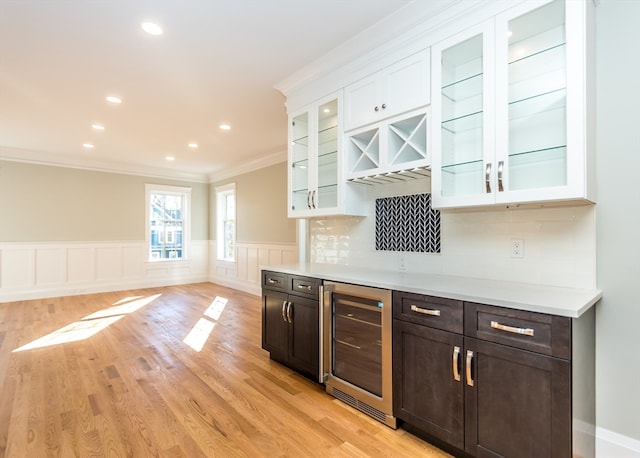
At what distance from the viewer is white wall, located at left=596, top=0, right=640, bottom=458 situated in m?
1.69

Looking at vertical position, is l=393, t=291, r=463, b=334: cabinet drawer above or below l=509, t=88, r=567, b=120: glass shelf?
below

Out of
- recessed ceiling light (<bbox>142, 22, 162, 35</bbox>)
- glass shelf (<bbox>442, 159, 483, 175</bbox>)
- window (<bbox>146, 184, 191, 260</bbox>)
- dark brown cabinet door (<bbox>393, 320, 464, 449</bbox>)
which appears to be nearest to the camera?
dark brown cabinet door (<bbox>393, 320, 464, 449</bbox>)

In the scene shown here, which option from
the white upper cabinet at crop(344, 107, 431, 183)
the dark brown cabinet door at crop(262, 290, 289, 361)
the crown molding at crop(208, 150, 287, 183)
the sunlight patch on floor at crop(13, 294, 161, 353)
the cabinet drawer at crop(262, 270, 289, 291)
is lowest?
the sunlight patch on floor at crop(13, 294, 161, 353)

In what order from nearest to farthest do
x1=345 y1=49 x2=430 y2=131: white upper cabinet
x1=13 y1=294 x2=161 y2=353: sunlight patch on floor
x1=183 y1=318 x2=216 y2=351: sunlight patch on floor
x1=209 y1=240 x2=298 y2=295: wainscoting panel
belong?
x1=345 y1=49 x2=430 y2=131: white upper cabinet → x1=183 y1=318 x2=216 y2=351: sunlight patch on floor → x1=13 y1=294 x2=161 y2=353: sunlight patch on floor → x1=209 y1=240 x2=298 y2=295: wainscoting panel

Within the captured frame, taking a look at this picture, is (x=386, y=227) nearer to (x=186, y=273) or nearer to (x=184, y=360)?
(x=184, y=360)

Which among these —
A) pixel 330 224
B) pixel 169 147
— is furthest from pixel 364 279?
pixel 169 147

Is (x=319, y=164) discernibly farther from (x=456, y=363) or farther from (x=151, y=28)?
(x=456, y=363)

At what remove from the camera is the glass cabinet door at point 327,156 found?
2885 mm

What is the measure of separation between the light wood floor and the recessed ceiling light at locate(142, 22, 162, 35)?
8.92 feet

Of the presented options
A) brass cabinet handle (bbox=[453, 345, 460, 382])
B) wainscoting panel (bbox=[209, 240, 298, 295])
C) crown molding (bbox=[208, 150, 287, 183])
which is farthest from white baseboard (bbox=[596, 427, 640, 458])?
crown molding (bbox=[208, 150, 287, 183])

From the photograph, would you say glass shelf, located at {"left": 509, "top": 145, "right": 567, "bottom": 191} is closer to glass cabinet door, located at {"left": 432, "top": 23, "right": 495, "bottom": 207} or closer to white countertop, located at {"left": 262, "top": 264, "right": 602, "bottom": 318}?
glass cabinet door, located at {"left": 432, "top": 23, "right": 495, "bottom": 207}

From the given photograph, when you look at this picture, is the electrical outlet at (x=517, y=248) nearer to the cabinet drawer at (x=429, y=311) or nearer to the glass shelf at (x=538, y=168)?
the glass shelf at (x=538, y=168)

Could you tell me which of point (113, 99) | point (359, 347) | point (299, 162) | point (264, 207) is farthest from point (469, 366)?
point (264, 207)

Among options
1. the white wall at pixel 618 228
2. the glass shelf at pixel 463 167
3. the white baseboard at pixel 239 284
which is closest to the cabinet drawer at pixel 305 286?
the glass shelf at pixel 463 167
